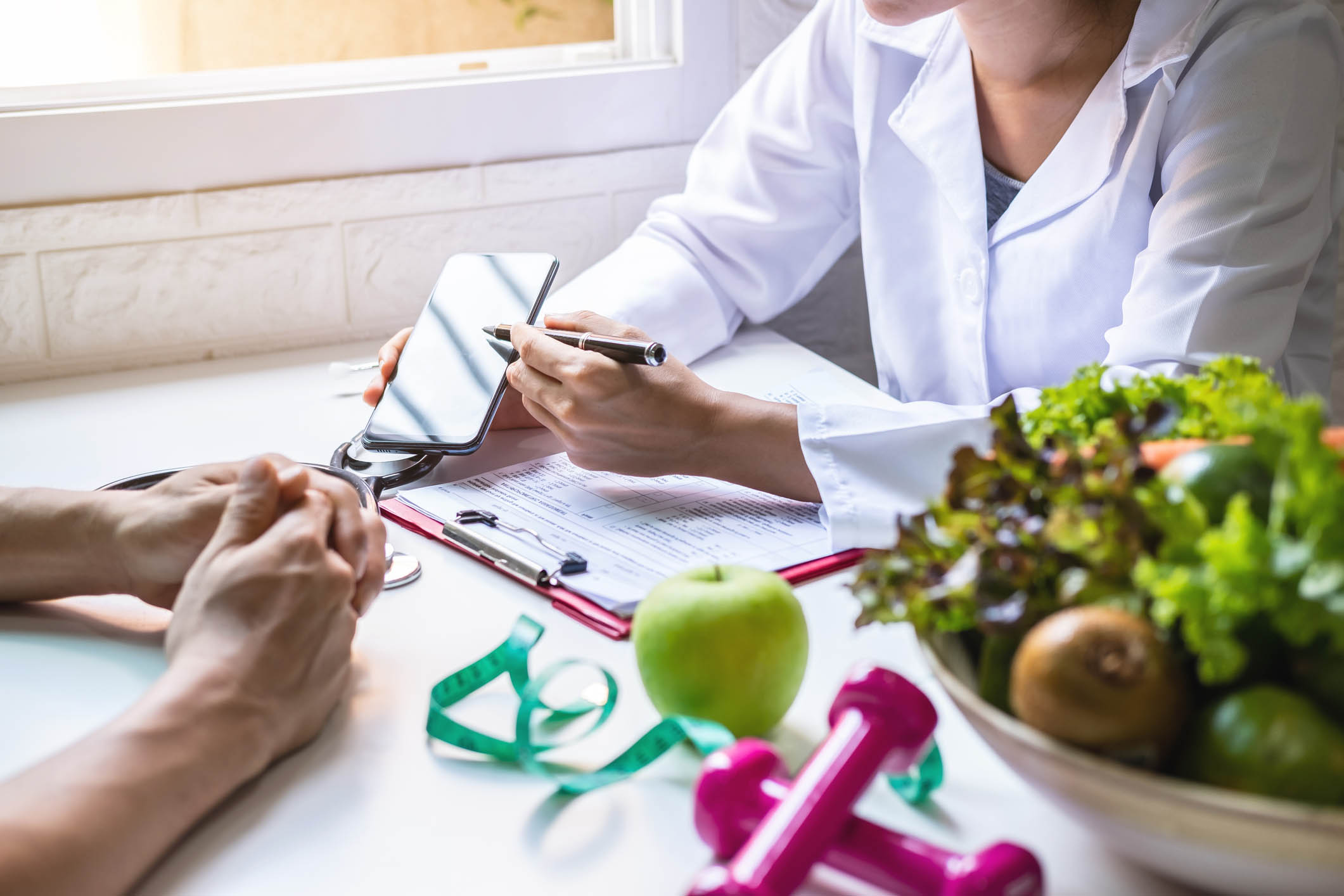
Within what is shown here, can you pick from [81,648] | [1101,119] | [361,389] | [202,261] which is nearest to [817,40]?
[1101,119]

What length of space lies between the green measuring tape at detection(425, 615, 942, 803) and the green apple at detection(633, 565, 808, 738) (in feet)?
0.05

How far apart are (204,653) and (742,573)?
0.99 feet

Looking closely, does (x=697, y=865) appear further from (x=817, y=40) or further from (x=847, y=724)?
(x=817, y=40)

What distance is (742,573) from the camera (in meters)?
0.69

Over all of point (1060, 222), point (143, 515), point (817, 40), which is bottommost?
point (143, 515)

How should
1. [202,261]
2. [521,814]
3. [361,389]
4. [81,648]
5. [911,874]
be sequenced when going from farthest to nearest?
[202,261]
[361,389]
[81,648]
[521,814]
[911,874]

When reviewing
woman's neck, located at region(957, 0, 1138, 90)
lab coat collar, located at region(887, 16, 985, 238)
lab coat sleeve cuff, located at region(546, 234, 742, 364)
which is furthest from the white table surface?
woman's neck, located at region(957, 0, 1138, 90)

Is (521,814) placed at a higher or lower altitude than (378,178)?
lower

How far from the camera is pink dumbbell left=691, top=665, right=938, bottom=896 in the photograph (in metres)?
0.49

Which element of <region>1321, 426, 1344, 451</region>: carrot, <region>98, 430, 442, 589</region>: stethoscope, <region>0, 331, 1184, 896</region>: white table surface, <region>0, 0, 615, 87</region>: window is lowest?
<region>0, 331, 1184, 896</region>: white table surface

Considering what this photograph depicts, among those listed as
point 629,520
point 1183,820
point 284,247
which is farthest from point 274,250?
point 1183,820

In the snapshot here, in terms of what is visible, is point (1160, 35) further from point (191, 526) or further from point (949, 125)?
point (191, 526)

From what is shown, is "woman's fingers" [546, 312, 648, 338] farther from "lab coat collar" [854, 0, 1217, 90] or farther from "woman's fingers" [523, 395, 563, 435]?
"lab coat collar" [854, 0, 1217, 90]

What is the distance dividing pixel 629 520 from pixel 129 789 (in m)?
0.47
